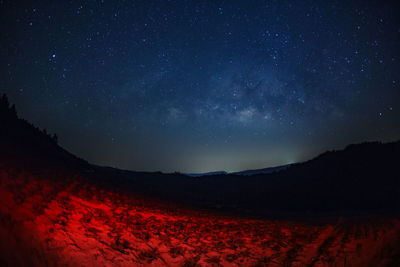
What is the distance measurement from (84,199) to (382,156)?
31.2m

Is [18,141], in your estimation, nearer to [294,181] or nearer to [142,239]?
[142,239]

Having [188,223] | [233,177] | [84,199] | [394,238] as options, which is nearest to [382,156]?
[233,177]

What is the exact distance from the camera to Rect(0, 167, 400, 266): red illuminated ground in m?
4.63

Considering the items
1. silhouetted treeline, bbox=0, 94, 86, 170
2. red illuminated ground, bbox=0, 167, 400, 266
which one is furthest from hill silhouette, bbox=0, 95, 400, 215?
red illuminated ground, bbox=0, 167, 400, 266

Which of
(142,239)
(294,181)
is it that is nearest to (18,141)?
(142,239)

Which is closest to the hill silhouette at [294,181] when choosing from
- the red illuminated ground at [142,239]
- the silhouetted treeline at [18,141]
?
the silhouetted treeline at [18,141]

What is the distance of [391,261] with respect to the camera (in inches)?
203

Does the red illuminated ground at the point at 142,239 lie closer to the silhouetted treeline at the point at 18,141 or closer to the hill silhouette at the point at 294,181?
the silhouetted treeline at the point at 18,141

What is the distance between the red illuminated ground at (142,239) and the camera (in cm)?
463

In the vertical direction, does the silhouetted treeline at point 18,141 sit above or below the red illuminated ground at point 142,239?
above

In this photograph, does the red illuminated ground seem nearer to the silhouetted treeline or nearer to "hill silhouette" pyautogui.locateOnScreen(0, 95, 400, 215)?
the silhouetted treeline

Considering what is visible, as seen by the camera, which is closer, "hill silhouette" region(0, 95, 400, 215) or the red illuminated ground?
the red illuminated ground

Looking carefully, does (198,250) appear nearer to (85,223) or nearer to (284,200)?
(85,223)

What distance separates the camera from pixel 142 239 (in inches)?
230
